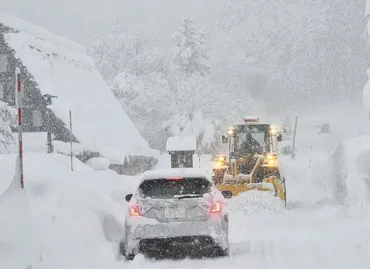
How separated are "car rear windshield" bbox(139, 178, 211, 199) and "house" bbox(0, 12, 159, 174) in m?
21.3

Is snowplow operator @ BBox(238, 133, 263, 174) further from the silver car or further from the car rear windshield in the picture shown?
the silver car

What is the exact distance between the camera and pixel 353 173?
15102 mm

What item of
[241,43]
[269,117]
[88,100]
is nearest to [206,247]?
[88,100]

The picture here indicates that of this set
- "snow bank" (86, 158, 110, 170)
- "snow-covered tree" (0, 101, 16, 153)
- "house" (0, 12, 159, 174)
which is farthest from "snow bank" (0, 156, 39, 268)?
"house" (0, 12, 159, 174)

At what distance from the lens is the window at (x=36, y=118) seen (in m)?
33.2

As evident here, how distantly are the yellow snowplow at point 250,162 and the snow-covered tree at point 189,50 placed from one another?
42.8m

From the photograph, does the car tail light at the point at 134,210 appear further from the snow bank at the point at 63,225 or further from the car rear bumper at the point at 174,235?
the snow bank at the point at 63,225

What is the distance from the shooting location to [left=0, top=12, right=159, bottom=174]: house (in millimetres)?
31516

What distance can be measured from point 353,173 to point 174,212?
7.71 m

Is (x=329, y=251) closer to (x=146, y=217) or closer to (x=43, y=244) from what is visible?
(x=146, y=217)

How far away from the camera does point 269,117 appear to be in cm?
7294

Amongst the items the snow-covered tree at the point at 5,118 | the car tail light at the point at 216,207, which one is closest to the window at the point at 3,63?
the snow-covered tree at the point at 5,118

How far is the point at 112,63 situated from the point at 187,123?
15133mm

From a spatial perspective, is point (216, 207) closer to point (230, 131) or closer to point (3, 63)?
point (230, 131)
